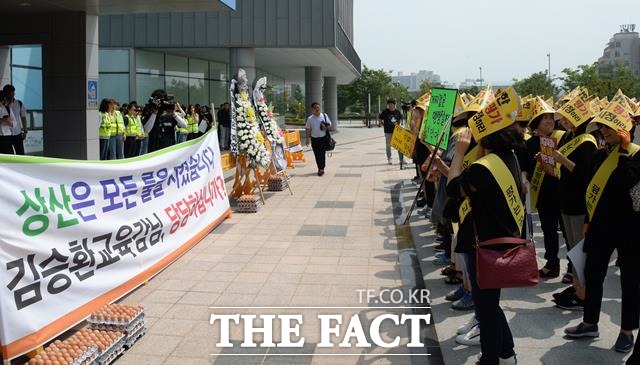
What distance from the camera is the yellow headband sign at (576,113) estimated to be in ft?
17.3

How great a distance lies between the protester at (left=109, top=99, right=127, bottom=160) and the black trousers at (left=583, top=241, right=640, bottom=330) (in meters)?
12.5

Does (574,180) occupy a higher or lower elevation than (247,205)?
higher

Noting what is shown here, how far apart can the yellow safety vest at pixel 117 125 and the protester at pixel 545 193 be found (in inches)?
449

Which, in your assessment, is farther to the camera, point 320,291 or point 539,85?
point 539,85

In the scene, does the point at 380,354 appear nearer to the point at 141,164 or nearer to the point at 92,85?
the point at 141,164

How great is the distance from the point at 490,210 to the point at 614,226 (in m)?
1.26

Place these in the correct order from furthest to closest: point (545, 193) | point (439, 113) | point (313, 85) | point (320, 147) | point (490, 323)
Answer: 1. point (313, 85)
2. point (320, 147)
3. point (439, 113)
4. point (545, 193)
5. point (490, 323)

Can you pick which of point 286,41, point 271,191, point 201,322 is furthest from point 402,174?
point 201,322

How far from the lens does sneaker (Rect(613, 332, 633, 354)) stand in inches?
165

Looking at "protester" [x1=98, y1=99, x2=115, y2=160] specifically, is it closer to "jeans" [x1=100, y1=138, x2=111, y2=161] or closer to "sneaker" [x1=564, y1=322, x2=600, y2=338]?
"jeans" [x1=100, y1=138, x2=111, y2=161]

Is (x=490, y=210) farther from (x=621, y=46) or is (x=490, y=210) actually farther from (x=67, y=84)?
(x=621, y=46)

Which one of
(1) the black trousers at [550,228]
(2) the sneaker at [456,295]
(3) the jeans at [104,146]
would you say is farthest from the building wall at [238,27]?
(2) the sneaker at [456,295]

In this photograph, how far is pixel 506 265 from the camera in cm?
351

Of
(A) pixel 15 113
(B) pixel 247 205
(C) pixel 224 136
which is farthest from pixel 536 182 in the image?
(C) pixel 224 136
